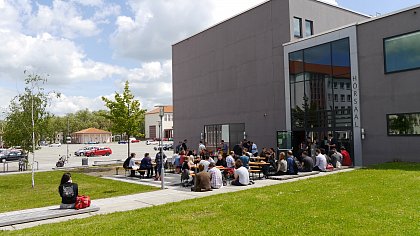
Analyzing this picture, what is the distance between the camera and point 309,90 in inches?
955

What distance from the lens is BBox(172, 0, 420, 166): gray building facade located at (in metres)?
19.5

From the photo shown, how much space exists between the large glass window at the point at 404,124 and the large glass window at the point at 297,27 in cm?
964

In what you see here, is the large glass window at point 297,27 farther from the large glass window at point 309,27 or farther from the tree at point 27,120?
the tree at point 27,120

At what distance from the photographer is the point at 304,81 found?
2455 centimetres

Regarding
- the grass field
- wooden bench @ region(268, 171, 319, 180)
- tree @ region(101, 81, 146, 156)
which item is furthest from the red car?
the grass field

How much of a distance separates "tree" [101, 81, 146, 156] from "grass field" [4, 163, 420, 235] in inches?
711

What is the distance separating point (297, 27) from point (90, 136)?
10562cm

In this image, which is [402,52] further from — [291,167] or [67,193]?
[67,193]

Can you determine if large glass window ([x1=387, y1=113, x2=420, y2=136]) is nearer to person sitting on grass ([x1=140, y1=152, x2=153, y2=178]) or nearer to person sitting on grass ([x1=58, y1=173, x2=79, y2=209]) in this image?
person sitting on grass ([x1=140, y1=152, x2=153, y2=178])

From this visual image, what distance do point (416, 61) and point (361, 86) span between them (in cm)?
330

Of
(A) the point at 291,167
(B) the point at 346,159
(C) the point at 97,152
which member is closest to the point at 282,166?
(A) the point at 291,167

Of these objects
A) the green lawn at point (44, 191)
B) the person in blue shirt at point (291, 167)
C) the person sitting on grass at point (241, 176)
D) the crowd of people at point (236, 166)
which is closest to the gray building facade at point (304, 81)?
the crowd of people at point (236, 166)

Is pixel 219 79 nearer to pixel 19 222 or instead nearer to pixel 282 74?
pixel 282 74

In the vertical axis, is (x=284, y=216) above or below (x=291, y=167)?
below
